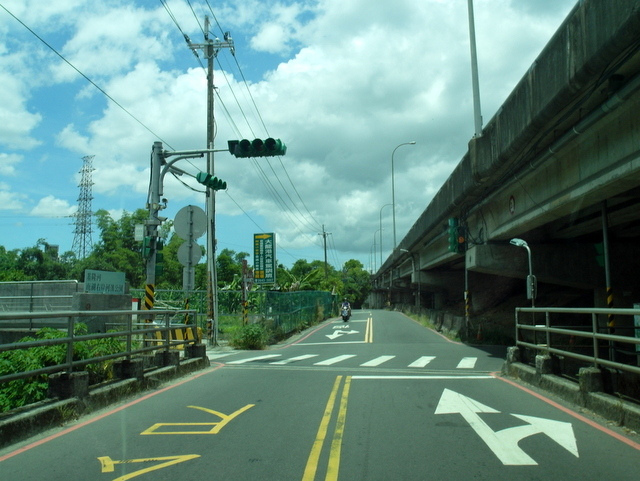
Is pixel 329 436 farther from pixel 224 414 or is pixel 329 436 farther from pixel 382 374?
pixel 382 374

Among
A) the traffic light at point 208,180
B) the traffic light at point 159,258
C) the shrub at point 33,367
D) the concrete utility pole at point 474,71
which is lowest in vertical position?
the shrub at point 33,367

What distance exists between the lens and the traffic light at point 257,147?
48.5 feet

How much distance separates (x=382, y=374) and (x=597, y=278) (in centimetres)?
1119

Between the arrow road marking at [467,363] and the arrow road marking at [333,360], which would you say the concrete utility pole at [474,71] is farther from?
the arrow road marking at [333,360]

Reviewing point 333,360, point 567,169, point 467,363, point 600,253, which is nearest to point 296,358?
point 333,360

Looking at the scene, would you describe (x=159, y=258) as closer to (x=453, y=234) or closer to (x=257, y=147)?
(x=257, y=147)

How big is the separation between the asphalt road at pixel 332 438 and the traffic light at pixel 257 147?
5716 mm

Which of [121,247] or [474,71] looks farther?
[121,247]

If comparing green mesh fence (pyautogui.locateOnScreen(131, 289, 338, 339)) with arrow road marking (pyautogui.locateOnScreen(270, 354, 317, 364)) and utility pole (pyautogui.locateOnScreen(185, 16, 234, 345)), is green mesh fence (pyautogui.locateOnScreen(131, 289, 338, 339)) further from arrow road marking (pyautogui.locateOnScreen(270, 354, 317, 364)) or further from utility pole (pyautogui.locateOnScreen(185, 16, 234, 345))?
arrow road marking (pyautogui.locateOnScreen(270, 354, 317, 364))

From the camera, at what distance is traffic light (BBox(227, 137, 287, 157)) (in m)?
14.8

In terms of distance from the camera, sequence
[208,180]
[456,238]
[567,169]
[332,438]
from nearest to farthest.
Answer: [332,438]
[567,169]
[208,180]
[456,238]

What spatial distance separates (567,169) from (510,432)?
26.1ft

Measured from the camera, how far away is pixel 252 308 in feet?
104

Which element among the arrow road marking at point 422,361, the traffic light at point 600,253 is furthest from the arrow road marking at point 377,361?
the traffic light at point 600,253
